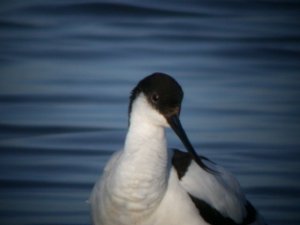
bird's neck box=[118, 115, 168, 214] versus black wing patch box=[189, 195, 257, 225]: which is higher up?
bird's neck box=[118, 115, 168, 214]

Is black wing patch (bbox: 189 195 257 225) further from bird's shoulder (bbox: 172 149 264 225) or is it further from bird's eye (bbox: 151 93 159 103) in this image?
bird's eye (bbox: 151 93 159 103)

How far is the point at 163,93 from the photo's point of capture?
20.6 feet

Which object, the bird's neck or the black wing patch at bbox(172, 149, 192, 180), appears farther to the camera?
the black wing patch at bbox(172, 149, 192, 180)

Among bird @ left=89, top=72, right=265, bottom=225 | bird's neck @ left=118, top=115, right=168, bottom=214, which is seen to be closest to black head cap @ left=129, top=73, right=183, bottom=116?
bird @ left=89, top=72, right=265, bottom=225

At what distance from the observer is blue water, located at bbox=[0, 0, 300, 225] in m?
8.85

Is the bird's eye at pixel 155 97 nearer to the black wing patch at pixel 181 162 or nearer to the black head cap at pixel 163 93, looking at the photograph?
the black head cap at pixel 163 93

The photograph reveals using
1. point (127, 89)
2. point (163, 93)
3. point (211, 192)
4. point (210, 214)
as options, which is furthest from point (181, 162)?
point (127, 89)

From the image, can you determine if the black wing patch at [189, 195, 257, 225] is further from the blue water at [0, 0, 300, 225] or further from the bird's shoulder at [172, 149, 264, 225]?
the blue water at [0, 0, 300, 225]

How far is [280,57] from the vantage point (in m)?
13.5

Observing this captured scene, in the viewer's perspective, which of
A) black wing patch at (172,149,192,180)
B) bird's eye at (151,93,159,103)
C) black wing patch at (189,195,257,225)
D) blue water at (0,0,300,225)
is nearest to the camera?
bird's eye at (151,93,159,103)

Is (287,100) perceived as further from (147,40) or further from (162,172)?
(162,172)

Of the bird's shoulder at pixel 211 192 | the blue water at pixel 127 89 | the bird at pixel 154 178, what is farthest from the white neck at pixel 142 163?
the blue water at pixel 127 89

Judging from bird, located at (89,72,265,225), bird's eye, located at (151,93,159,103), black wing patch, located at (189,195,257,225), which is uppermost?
bird's eye, located at (151,93,159,103)

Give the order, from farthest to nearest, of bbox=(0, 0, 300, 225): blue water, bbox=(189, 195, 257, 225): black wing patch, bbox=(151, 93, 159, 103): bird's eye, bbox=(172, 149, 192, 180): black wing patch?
bbox=(0, 0, 300, 225): blue water, bbox=(172, 149, 192, 180): black wing patch, bbox=(189, 195, 257, 225): black wing patch, bbox=(151, 93, 159, 103): bird's eye
